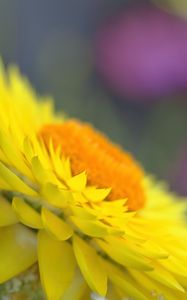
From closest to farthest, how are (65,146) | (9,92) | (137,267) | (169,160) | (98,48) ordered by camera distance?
(137,267) → (65,146) → (9,92) → (169,160) → (98,48)

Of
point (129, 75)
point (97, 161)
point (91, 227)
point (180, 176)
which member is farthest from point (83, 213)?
point (129, 75)

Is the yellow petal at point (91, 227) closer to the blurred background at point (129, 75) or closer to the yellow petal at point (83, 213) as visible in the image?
the yellow petal at point (83, 213)

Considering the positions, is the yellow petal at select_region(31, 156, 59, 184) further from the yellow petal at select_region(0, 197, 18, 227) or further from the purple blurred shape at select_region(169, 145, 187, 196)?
the purple blurred shape at select_region(169, 145, 187, 196)

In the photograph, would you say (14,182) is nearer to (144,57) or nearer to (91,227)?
(91,227)

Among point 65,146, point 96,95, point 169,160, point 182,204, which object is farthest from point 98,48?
point 65,146

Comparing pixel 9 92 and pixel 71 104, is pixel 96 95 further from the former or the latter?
pixel 9 92

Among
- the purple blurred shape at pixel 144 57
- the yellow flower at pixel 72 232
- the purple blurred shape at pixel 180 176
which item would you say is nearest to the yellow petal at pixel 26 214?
the yellow flower at pixel 72 232
